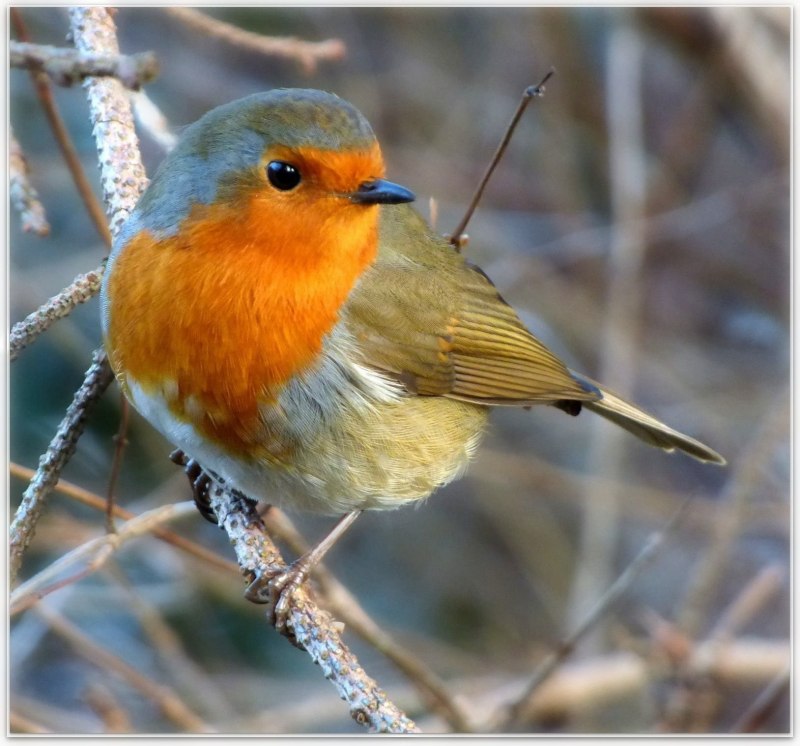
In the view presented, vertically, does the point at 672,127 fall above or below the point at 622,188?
above

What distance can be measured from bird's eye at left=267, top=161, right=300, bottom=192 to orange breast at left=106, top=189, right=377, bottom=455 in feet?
0.16

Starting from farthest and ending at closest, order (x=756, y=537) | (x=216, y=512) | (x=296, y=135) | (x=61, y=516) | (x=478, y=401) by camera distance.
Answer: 1. (x=756, y=537)
2. (x=61, y=516)
3. (x=478, y=401)
4. (x=216, y=512)
5. (x=296, y=135)

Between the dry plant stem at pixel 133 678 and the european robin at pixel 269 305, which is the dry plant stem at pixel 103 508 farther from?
the dry plant stem at pixel 133 678

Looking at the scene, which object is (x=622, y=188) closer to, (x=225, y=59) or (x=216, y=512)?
(x=225, y=59)

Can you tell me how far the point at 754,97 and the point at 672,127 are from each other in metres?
0.66

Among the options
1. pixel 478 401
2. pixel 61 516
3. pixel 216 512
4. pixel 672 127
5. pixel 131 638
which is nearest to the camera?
pixel 216 512

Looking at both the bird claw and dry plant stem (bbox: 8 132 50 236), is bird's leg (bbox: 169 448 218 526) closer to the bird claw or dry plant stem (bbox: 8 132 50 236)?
the bird claw

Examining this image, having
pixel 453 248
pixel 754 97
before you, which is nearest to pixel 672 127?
pixel 754 97

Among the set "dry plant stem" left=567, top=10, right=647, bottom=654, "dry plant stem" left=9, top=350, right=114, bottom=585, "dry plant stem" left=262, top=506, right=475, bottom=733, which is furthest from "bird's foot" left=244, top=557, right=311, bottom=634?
"dry plant stem" left=567, top=10, right=647, bottom=654

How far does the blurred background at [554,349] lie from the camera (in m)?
3.99

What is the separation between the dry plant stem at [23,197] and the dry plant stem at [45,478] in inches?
16.8

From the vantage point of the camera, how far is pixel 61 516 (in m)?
3.88

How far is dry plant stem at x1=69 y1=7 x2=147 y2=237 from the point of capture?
2.67 m

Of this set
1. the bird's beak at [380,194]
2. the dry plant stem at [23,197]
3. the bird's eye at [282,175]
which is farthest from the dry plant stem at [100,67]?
the bird's beak at [380,194]
